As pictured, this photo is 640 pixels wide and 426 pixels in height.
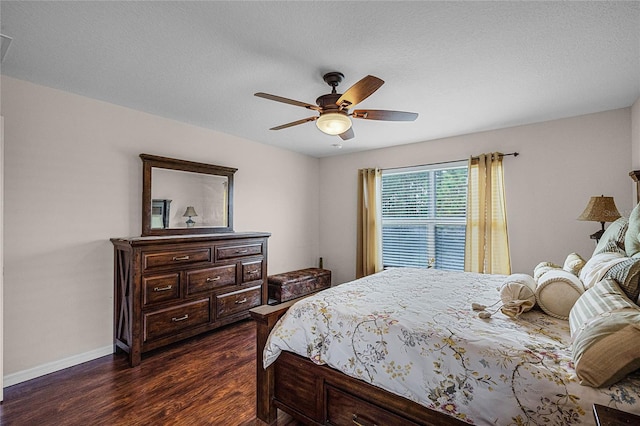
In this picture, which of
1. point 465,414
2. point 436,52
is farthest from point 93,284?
point 436,52

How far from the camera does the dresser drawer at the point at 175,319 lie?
8.86ft

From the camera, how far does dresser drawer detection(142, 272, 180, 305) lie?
2.68 m

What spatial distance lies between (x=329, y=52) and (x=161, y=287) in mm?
2513

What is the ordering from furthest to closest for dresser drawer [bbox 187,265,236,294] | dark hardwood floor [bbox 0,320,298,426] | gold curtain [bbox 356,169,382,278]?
gold curtain [bbox 356,169,382,278], dresser drawer [bbox 187,265,236,294], dark hardwood floor [bbox 0,320,298,426]

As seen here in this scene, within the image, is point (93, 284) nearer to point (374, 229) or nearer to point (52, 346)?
point (52, 346)

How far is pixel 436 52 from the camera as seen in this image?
6.52ft

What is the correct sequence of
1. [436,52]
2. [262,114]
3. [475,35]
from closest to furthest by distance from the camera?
[475,35], [436,52], [262,114]

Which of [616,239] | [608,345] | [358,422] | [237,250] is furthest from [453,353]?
[237,250]

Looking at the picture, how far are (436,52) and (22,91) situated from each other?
3.25 meters

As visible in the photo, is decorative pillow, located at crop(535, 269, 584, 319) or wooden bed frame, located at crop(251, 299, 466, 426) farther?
decorative pillow, located at crop(535, 269, 584, 319)

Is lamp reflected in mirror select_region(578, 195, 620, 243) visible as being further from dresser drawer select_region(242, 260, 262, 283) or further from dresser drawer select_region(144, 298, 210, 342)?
dresser drawer select_region(144, 298, 210, 342)

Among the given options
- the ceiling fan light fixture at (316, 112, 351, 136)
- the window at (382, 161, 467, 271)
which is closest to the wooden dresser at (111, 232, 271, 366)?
the ceiling fan light fixture at (316, 112, 351, 136)

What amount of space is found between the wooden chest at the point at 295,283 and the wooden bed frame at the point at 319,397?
215 centimetres

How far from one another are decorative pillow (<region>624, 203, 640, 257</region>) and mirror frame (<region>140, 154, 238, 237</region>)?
144 inches
